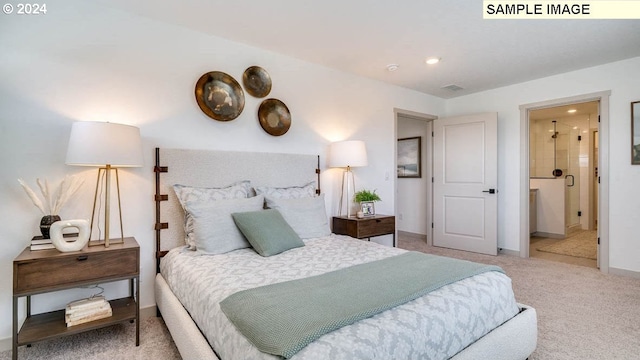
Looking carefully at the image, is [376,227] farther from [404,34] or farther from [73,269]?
[73,269]

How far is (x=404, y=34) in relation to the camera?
111 inches

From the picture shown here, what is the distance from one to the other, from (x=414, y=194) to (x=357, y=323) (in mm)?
4818

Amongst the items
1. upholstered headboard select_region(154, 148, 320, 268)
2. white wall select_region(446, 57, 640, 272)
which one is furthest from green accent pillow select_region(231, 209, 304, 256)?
white wall select_region(446, 57, 640, 272)

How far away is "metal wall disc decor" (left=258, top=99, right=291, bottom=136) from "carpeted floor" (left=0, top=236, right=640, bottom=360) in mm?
1943

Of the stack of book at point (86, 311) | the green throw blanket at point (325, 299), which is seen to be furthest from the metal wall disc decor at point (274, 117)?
the stack of book at point (86, 311)

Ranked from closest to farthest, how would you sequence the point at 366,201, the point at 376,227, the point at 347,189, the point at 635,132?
the point at 635,132 → the point at 376,227 → the point at 366,201 → the point at 347,189

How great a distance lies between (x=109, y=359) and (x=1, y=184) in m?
1.33

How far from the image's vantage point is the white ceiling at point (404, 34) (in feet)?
7.83

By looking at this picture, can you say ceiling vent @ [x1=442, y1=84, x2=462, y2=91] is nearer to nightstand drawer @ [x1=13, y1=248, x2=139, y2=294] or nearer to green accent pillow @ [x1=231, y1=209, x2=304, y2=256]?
green accent pillow @ [x1=231, y1=209, x2=304, y2=256]

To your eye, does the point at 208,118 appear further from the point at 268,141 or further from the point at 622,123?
the point at 622,123

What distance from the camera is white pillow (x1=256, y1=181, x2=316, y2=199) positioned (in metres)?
2.92

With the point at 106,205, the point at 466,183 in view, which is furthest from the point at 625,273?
the point at 106,205

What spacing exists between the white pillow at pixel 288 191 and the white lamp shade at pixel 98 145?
1.11 m

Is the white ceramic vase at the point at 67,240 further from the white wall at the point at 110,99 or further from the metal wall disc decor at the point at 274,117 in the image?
the metal wall disc decor at the point at 274,117
